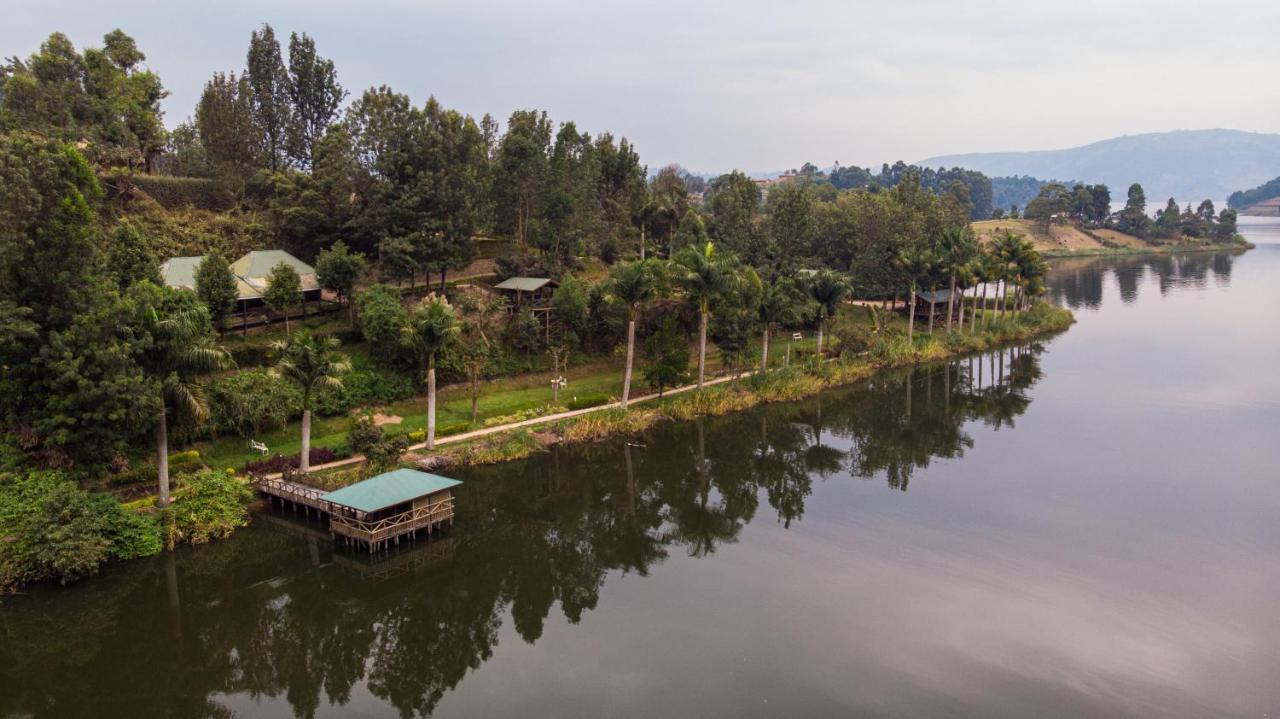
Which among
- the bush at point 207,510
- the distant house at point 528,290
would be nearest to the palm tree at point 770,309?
the distant house at point 528,290

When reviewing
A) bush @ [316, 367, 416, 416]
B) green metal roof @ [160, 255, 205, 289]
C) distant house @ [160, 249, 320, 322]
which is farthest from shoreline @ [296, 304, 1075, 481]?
green metal roof @ [160, 255, 205, 289]

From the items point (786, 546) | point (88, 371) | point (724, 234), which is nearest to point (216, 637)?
point (88, 371)

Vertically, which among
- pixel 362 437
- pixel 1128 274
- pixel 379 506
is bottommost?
pixel 379 506

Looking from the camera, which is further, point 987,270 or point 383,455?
point 987,270

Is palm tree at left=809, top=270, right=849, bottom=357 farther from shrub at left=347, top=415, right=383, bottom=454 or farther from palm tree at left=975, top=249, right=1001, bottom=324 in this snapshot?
shrub at left=347, top=415, right=383, bottom=454

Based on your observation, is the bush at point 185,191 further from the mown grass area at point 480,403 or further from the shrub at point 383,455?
the shrub at point 383,455

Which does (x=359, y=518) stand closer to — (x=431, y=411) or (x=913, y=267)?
(x=431, y=411)

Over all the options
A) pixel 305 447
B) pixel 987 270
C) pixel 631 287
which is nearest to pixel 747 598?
pixel 305 447
